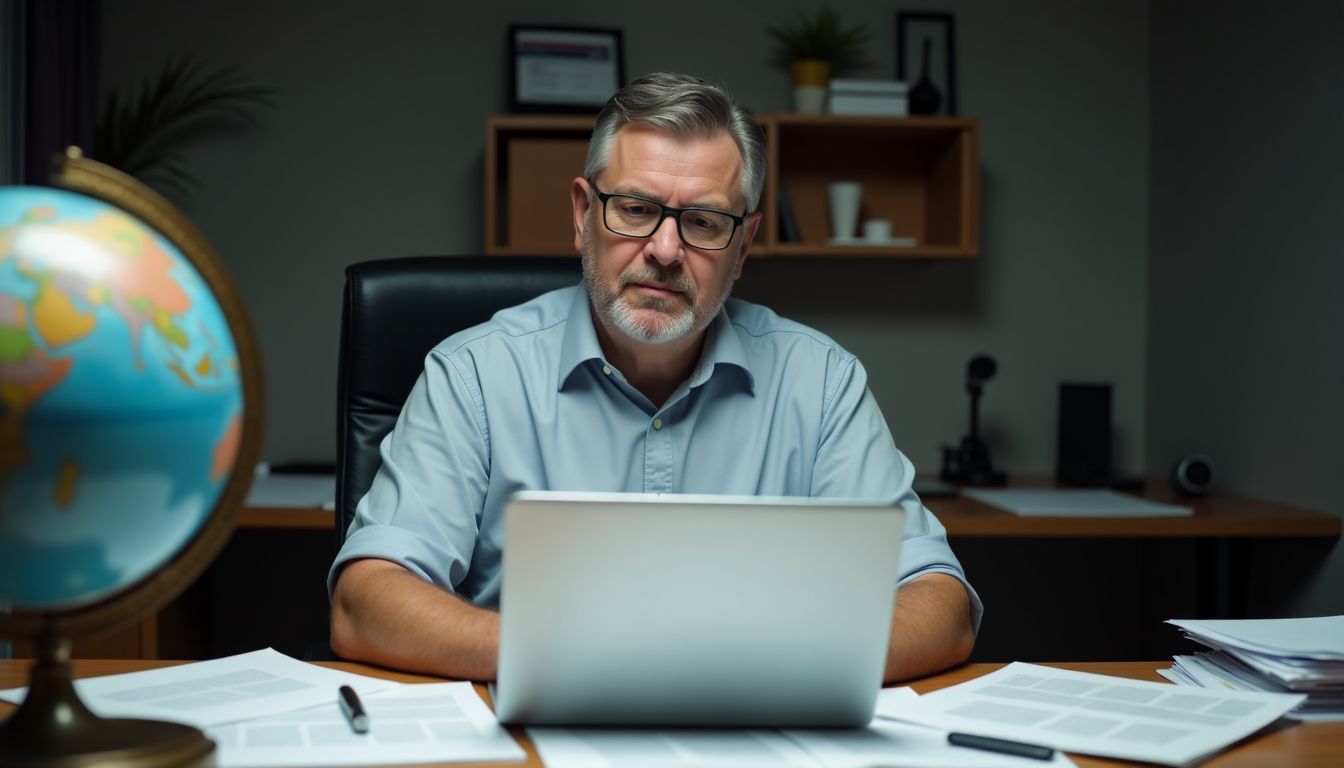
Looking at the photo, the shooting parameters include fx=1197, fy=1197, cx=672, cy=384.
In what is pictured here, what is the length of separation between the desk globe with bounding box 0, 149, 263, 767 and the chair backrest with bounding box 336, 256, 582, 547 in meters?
0.84

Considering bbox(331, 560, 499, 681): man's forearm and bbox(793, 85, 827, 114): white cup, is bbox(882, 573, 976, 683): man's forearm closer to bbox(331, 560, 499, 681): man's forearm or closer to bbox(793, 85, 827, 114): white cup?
bbox(331, 560, 499, 681): man's forearm

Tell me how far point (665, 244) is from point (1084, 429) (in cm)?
176

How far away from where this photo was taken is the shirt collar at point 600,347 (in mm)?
1499

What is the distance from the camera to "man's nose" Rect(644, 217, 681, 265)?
4.73 ft

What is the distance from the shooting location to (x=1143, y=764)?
833mm

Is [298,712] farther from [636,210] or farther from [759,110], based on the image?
[759,110]

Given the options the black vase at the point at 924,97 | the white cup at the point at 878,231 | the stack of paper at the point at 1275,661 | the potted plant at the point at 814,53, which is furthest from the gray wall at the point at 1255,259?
the stack of paper at the point at 1275,661

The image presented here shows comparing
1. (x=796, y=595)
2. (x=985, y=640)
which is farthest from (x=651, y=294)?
(x=985, y=640)

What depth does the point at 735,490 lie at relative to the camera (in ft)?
4.99

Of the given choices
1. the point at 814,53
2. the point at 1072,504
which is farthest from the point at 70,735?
the point at 814,53

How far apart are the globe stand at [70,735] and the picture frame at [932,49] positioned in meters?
2.61

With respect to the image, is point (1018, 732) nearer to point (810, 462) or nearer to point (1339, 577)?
point (810, 462)

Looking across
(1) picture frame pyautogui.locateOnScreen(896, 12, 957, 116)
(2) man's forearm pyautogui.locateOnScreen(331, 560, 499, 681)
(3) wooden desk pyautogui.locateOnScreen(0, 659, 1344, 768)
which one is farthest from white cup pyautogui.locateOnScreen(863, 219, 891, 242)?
(2) man's forearm pyautogui.locateOnScreen(331, 560, 499, 681)

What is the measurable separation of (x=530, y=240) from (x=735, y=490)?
1.39 m
